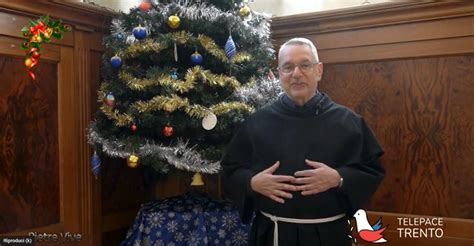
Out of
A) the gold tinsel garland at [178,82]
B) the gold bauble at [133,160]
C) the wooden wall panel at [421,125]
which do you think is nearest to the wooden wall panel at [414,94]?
the wooden wall panel at [421,125]

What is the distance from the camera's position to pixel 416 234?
7.57ft

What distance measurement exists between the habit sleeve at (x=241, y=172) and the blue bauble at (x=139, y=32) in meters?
0.66

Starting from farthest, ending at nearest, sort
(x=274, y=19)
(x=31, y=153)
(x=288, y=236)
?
(x=274, y=19), (x=31, y=153), (x=288, y=236)

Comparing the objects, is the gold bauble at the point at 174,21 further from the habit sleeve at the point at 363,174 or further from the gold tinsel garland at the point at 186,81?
the habit sleeve at the point at 363,174

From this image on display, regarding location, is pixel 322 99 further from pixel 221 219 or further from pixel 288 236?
pixel 221 219

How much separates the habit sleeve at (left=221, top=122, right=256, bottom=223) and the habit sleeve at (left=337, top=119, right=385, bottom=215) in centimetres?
35

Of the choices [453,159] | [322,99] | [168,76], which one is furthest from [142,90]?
[453,159]

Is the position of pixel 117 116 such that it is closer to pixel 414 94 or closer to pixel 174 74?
pixel 174 74

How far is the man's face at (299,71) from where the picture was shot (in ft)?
5.37

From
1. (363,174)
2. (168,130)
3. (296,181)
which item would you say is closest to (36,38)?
(168,130)

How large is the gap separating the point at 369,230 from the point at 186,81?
4.22 ft

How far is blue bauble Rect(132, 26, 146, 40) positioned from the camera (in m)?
2.03

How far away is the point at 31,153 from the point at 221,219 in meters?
0.99

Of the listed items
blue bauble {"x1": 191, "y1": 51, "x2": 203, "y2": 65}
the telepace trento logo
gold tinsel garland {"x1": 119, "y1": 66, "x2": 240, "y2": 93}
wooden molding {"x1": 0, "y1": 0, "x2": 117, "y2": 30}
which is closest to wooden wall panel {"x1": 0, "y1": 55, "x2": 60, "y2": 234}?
wooden molding {"x1": 0, "y1": 0, "x2": 117, "y2": 30}
